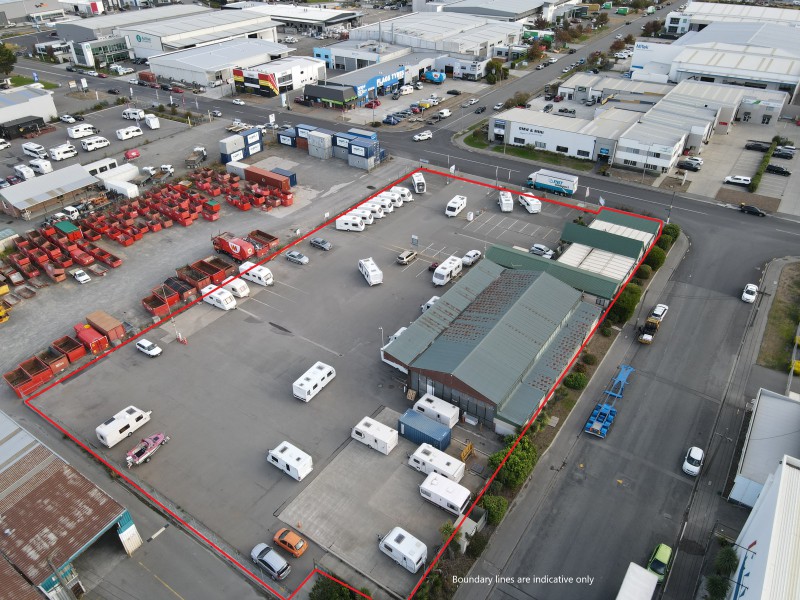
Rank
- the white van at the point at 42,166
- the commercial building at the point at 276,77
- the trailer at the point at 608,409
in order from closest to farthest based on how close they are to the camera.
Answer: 1. the trailer at the point at 608,409
2. the white van at the point at 42,166
3. the commercial building at the point at 276,77

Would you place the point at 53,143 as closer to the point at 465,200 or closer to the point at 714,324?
the point at 465,200

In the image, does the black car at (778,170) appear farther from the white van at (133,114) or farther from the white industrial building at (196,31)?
the white industrial building at (196,31)

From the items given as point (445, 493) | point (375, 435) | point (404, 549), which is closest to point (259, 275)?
point (375, 435)

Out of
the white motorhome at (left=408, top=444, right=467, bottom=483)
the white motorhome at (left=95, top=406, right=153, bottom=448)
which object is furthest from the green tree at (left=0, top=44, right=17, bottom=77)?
the white motorhome at (left=408, top=444, right=467, bottom=483)

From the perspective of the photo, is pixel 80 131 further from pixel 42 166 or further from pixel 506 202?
pixel 506 202

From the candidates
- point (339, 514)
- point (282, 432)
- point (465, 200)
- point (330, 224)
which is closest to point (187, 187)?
point (330, 224)

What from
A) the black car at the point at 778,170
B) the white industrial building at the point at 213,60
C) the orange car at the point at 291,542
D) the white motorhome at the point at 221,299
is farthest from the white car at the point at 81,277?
the black car at the point at 778,170

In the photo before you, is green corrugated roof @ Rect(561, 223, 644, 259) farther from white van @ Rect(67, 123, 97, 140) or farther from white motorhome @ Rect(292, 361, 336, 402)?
white van @ Rect(67, 123, 97, 140)
